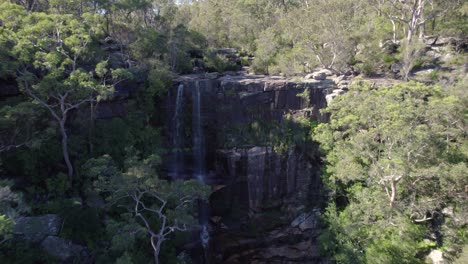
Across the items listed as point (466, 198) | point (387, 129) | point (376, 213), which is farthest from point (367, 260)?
point (387, 129)

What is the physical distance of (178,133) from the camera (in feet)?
62.5

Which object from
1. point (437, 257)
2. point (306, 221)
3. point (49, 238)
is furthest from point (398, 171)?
point (49, 238)

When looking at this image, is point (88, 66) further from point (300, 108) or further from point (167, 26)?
point (300, 108)

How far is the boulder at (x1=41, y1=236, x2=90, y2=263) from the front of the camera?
461 inches

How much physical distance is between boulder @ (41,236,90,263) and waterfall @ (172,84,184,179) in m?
7.38

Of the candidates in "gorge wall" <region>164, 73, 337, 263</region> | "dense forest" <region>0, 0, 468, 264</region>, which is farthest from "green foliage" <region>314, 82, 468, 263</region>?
"gorge wall" <region>164, 73, 337, 263</region>

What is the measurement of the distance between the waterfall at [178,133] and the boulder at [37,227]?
7448 mm

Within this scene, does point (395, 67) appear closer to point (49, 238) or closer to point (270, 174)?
point (270, 174)

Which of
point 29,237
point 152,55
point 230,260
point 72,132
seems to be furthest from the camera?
point 152,55

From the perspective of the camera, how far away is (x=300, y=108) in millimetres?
18094

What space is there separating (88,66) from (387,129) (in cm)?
1511

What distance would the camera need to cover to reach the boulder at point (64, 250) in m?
11.7

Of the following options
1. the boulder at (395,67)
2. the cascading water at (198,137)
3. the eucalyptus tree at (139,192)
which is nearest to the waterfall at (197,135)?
the cascading water at (198,137)

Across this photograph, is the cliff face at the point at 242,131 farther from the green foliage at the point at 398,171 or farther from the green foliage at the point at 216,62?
the green foliage at the point at 216,62
